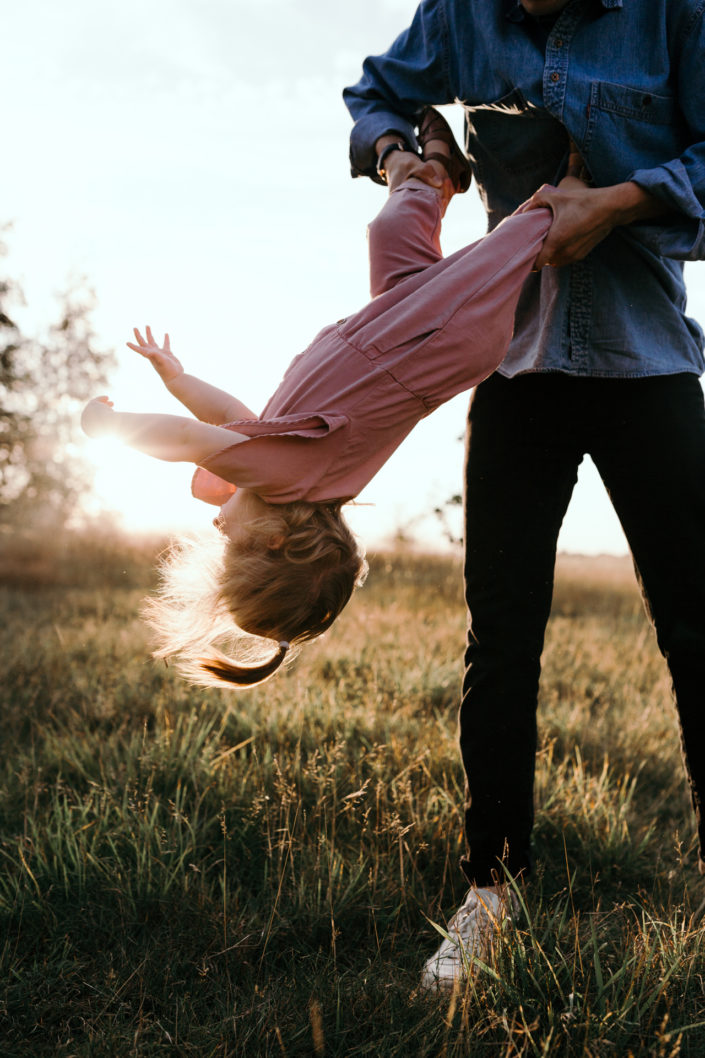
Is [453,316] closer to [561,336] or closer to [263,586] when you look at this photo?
[561,336]

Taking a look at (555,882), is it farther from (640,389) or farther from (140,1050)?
(640,389)

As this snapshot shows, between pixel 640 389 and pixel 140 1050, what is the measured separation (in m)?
1.86

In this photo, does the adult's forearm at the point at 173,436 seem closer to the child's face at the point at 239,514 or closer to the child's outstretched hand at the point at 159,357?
the child's face at the point at 239,514

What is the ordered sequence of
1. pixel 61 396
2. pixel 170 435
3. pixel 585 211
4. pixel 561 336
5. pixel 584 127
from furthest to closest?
1. pixel 61 396
2. pixel 561 336
3. pixel 584 127
4. pixel 585 211
5. pixel 170 435

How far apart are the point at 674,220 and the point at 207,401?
1201mm

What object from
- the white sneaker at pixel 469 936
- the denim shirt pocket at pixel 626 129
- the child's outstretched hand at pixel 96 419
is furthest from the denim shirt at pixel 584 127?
the white sneaker at pixel 469 936

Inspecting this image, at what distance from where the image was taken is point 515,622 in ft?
7.06

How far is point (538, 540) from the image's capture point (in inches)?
84.4

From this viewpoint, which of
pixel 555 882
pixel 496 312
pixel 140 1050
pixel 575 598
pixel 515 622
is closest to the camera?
pixel 140 1050

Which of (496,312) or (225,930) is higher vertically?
(496,312)

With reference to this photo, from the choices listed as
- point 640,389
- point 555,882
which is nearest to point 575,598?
point 555,882

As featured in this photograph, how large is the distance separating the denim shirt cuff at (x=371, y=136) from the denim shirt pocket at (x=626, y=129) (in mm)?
509

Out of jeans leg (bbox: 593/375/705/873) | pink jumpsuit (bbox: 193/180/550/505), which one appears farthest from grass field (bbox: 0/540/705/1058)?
pink jumpsuit (bbox: 193/180/550/505)

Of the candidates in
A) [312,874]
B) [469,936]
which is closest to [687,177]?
[469,936]
